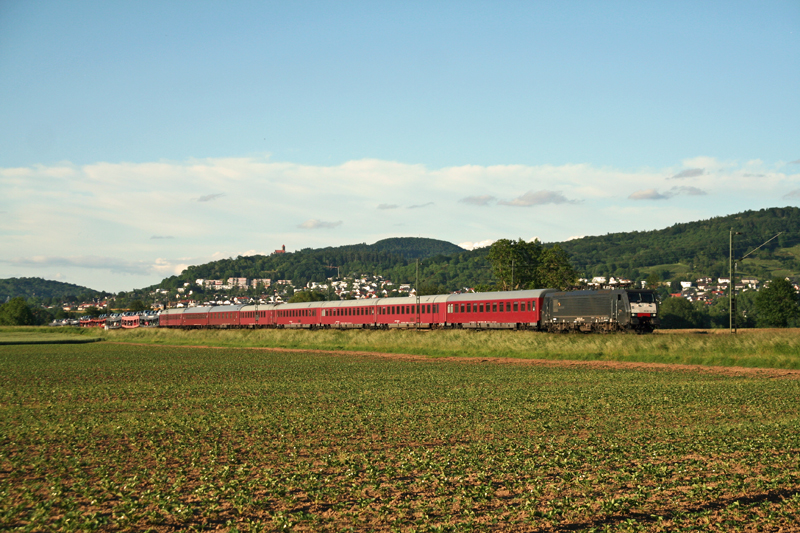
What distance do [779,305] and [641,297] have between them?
270 feet

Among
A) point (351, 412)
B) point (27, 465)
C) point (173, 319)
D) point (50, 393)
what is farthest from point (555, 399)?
point (173, 319)

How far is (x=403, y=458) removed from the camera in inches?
527

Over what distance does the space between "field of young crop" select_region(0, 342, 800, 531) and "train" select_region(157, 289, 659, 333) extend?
69.4 feet

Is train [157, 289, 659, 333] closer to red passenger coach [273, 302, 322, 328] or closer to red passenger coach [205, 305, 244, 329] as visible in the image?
red passenger coach [273, 302, 322, 328]

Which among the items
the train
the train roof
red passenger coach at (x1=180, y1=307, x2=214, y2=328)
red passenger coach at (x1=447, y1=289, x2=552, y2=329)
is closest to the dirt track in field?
the train

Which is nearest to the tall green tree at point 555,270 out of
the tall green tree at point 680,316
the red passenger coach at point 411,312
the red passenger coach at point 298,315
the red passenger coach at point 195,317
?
the tall green tree at point 680,316

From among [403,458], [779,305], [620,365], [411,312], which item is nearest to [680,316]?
[779,305]

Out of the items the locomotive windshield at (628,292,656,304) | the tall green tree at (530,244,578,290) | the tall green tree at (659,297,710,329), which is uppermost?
the tall green tree at (530,244,578,290)

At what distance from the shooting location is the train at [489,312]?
4834 cm

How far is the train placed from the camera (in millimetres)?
48344

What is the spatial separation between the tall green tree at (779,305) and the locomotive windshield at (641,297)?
8003 cm

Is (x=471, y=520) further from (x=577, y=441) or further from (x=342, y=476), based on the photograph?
(x=577, y=441)

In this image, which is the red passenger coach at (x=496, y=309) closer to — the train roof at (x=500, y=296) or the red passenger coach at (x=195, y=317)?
the train roof at (x=500, y=296)

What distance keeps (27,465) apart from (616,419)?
47.7 ft
